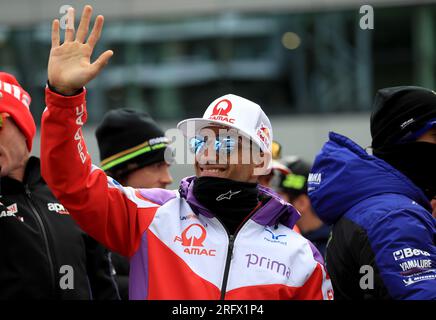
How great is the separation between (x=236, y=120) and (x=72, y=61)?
0.73m

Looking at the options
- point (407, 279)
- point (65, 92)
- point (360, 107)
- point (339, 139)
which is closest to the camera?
point (65, 92)

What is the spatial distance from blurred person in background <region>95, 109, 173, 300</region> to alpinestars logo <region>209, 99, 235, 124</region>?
62.2 inches

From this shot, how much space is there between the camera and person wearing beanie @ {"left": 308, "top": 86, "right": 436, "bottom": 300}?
11.0 feet

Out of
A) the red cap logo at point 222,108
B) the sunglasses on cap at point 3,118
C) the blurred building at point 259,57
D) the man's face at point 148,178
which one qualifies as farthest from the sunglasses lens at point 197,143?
the blurred building at point 259,57

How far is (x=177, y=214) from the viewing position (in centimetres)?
339

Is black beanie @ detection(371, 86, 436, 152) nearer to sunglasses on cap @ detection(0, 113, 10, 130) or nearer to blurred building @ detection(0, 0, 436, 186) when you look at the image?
sunglasses on cap @ detection(0, 113, 10, 130)

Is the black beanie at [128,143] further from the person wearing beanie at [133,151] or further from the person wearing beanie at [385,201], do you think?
the person wearing beanie at [385,201]

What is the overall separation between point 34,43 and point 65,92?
51.4 feet

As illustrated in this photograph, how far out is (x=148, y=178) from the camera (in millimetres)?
5043

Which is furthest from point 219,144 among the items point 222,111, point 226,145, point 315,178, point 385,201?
point 385,201

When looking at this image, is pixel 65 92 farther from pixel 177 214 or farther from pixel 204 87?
pixel 204 87

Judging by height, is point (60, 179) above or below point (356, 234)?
above
